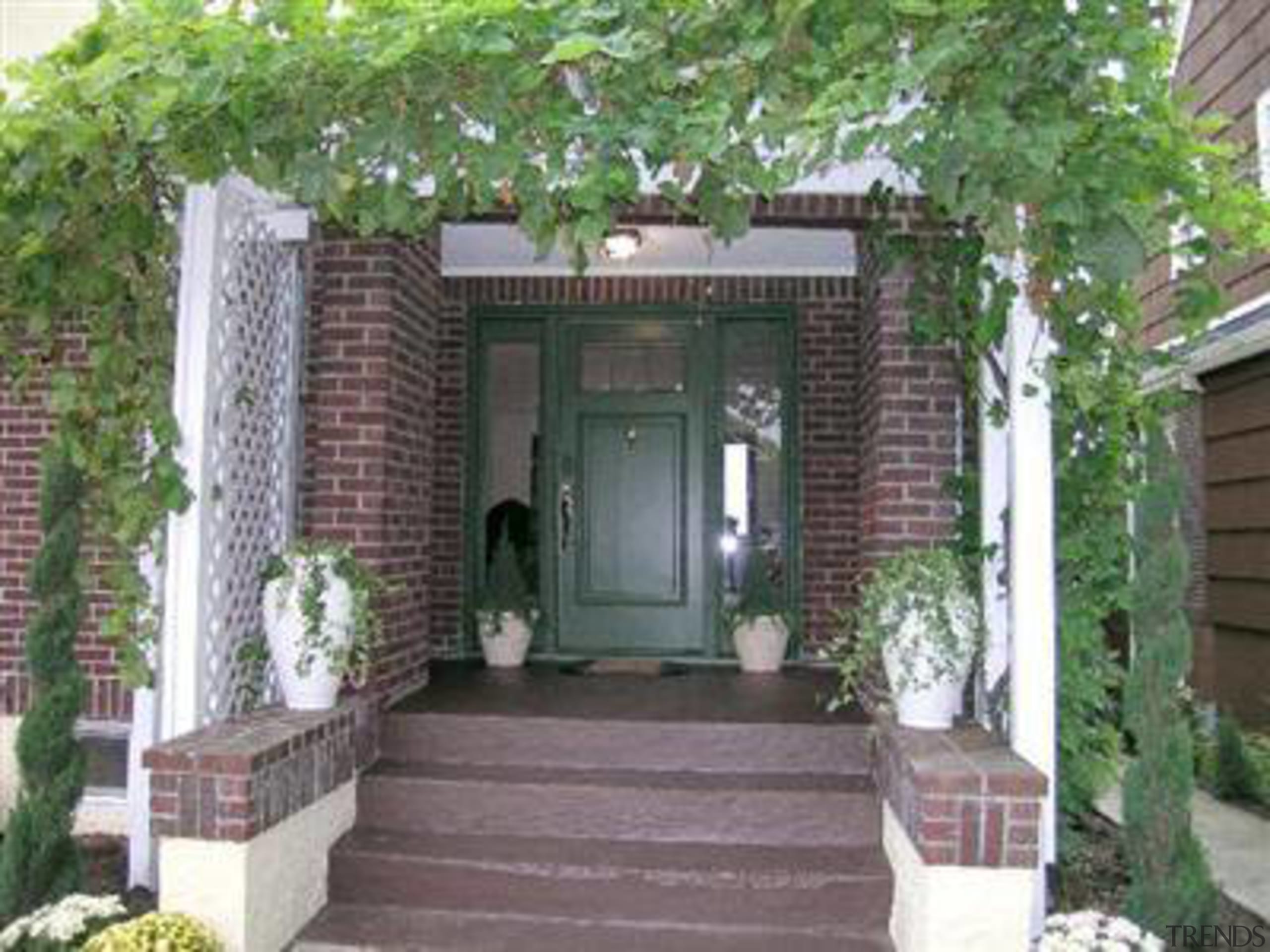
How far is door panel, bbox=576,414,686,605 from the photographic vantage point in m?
6.66

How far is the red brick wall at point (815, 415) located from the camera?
21.6 feet

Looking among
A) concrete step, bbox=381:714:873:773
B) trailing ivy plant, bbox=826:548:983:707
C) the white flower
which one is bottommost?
the white flower

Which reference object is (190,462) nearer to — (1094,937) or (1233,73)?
(1094,937)

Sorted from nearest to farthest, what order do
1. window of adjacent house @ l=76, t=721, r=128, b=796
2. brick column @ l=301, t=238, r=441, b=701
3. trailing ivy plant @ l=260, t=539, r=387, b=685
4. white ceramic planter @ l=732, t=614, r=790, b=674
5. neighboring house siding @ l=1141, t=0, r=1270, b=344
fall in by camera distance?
trailing ivy plant @ l=260, t=539, r=387, b=685
brick column @ l=301, t=238, r=441, b=701
window of adjacent house @ l=76, t=721, r=128, b=796
white ceramic planter @ l=732, t=614, r=790, b=674
neighboring house siding @ l=1141, t=0, r=1270, b=344

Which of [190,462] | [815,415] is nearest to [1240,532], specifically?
[815,415]

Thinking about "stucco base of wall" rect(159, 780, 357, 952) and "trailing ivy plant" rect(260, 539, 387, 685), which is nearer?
"stucco base of wall" rect(159, 780, 357, 952)

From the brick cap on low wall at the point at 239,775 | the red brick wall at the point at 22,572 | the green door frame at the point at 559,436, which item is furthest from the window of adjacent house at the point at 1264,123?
the red brick wall at the point at 22,572

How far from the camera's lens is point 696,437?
6.69 meters

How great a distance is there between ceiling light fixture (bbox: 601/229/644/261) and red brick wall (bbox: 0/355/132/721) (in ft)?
9.85

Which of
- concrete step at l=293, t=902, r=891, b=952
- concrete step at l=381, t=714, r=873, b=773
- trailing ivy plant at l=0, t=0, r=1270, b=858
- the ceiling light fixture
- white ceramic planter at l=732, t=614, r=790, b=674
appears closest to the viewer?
trailing ivy plant at l=0, t=0, r=1270, b=858

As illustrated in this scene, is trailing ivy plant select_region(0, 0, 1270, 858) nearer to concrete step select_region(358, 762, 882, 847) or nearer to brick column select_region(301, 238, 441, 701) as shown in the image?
brick column select_region(301, 238, 441, 701)

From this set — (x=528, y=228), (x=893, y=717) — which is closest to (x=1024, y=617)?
(x=893, y=717)

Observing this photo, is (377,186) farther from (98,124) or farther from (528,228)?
(98,124)

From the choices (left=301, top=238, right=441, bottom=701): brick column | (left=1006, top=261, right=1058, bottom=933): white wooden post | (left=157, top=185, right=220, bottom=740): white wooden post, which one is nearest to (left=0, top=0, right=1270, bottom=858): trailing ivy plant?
(left=1006, top=261, right=1058, bottom=933): white wooden post
